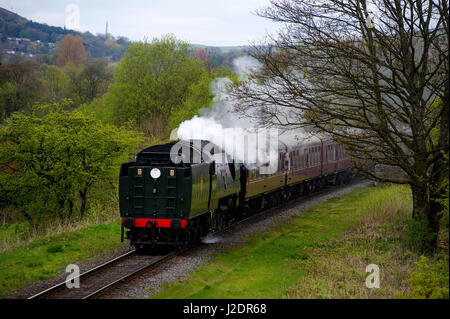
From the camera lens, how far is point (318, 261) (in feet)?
40.2

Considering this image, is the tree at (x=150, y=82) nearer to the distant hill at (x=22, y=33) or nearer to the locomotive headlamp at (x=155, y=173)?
the locomotive headlamp at (x=155, y=173)

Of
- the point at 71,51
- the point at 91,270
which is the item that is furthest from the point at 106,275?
the point at 71,51

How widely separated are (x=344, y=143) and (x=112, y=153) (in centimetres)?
1385

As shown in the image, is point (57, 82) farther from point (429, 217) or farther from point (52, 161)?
point (429, 217)

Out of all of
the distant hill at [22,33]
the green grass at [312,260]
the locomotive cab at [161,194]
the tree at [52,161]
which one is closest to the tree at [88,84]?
the tree at [52,161]

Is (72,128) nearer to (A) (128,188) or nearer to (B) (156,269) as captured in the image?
(A) (128,188)

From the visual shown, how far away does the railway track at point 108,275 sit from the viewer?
9820 millimetres

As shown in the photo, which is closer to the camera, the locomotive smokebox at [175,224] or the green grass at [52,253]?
the green grass at [52,253]

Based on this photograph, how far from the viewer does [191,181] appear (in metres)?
13.2

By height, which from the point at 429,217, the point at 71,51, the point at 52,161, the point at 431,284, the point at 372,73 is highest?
the point at 71,51

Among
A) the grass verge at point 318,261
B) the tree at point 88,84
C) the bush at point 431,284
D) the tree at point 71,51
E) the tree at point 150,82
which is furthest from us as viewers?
the tree at point 71,51

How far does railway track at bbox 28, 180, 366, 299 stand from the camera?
982 centimetres

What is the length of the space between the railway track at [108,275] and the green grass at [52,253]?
2.87 feet

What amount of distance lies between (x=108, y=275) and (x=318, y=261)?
502 centimetres
